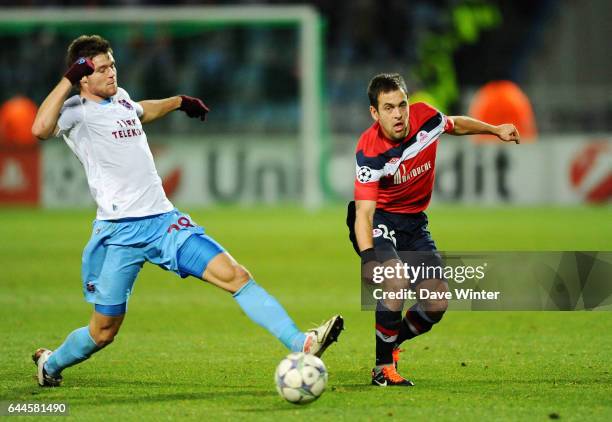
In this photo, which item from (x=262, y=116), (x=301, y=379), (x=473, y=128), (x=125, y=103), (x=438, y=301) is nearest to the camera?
(x=301, y=379)

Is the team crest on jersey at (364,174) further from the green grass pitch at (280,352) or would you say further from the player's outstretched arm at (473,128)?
the green grass pitch at (280,352)

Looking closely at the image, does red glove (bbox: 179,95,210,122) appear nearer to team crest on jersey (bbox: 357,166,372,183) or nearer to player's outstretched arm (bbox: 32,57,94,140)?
player's outstretched arm (bbox: 32,57,94,140)

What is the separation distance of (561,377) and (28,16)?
1806 cm

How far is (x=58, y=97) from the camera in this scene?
6488 mm

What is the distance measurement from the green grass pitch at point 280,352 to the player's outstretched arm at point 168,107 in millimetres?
1657

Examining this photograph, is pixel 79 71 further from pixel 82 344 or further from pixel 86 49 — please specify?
pixel 82 344

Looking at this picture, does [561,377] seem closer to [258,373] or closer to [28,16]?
[258,373]

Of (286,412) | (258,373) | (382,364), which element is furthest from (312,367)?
(258,373)

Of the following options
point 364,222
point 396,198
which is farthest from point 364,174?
point 396,198

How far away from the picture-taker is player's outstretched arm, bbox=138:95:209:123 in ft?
24.0

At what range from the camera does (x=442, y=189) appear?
23.5 m

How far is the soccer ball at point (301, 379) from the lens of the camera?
20.2 feet

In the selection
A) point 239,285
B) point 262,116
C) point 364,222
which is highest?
point 262,116

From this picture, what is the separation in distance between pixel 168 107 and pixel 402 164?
155cm
